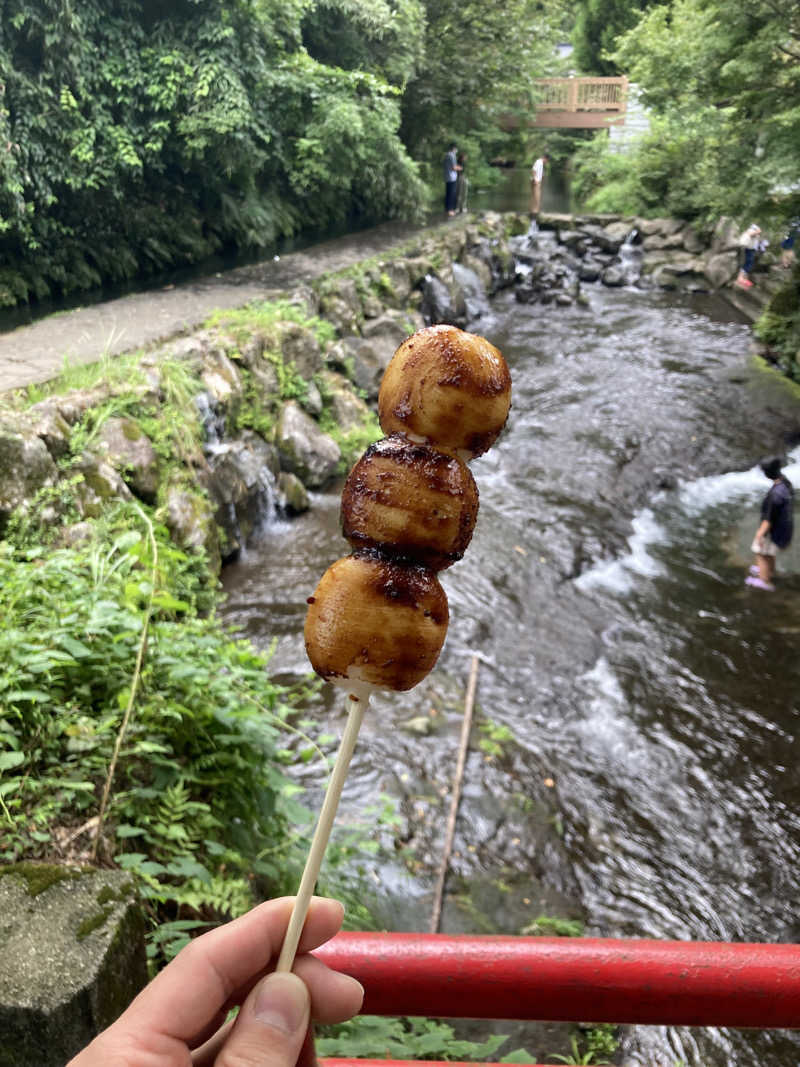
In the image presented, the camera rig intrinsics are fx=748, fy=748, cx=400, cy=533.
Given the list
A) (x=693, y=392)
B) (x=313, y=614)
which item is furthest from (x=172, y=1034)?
(x=693, y=392)

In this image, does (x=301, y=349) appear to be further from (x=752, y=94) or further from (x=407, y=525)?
(x=407, y=525)

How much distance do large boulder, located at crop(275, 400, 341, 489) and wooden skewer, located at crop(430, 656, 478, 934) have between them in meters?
3.26

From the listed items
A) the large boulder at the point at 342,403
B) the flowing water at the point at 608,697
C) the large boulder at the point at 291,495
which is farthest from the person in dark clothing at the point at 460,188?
the large boulder at the point at 291,495

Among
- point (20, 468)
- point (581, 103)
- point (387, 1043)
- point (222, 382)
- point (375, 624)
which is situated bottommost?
point (387, 1043)


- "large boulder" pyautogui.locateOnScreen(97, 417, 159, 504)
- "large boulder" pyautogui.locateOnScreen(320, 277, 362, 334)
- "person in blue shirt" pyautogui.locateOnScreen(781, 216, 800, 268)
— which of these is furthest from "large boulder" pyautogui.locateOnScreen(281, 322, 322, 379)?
"person in blue shirt" pyautogui.locateOnScreen(781, 216, 800, 268)

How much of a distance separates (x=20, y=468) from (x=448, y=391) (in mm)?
4942

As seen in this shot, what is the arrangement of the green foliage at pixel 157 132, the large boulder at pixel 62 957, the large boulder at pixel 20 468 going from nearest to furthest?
the large boulder at pixel 62 957 < the large boulder at pixel 20 468 < the green foliage at pixel 157 132

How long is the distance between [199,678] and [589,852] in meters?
3.37

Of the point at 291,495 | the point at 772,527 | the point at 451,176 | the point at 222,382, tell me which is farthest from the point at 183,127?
the point at 772,527

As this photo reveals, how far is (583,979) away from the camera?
1351mm

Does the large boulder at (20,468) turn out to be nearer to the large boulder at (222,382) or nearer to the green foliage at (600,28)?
the large boulder at (222,382)

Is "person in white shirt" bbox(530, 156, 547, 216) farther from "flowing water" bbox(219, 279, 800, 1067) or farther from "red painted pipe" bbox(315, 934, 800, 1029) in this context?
"red painted pipe" bbox(315, 934, 800, 1029)

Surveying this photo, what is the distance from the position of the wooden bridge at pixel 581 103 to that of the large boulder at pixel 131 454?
25.7 meters

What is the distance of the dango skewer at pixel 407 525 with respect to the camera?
46.2 inches
